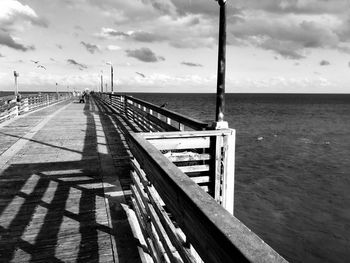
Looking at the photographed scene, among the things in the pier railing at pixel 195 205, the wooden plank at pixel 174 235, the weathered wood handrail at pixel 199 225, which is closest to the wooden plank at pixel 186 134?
the pier railing at pixel 195 205

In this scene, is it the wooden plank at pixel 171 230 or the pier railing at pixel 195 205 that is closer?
the pier railing at pixel 195 205

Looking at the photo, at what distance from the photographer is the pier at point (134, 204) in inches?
75.5

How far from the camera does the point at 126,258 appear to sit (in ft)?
12.9

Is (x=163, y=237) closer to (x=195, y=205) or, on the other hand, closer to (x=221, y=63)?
(x=195, y=205)

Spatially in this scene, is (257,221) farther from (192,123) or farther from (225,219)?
(225,219)

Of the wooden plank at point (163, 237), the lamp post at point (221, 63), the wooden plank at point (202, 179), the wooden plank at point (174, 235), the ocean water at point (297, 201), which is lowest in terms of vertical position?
the ocean water at point (297, 201)

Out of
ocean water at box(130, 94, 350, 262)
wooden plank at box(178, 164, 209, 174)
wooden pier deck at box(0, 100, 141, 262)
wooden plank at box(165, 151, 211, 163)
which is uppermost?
wooden plank at box(165, 151, 211, 163)

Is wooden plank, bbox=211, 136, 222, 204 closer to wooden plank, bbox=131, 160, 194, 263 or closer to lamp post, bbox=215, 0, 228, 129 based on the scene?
lamp post, bbox=215, 0, 228, 129

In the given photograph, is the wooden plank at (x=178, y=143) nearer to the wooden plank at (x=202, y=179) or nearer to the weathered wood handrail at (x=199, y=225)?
the wooden plank at (x=202, y=179)

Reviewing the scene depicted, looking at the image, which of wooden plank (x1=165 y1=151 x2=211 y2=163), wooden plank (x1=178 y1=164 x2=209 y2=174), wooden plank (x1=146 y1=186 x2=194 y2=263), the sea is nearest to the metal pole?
the sea

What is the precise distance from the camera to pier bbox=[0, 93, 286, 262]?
75.5 inches

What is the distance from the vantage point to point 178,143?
5262 millimetres

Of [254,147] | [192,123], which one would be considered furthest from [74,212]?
[254,147]

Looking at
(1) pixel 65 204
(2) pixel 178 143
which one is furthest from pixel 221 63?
(1) pixel 65 204
